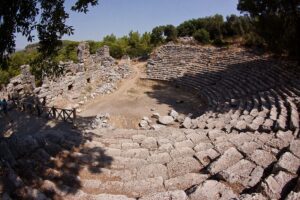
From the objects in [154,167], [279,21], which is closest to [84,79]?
[279,21]

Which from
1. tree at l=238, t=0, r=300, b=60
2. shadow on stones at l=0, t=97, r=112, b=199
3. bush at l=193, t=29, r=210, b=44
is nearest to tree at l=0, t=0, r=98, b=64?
shadow on stones at l=0, t=97, r=112, b=199

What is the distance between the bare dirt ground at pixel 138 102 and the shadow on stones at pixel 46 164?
6823 mm

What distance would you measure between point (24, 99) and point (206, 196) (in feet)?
48.1

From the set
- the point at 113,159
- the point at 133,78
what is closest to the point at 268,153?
the point at 113,159

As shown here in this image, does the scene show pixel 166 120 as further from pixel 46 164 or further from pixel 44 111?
pixel 46 164

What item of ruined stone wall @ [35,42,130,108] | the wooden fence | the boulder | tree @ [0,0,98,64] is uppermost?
tree @ [0,0,98,64]

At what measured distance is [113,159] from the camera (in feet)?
24.4

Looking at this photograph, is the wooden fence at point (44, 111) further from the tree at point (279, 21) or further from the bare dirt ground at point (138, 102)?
the tree at point (279, 21)

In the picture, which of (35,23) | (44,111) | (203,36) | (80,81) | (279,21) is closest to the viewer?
(35,23)

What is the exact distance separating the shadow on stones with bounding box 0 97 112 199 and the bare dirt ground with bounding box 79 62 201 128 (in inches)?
269

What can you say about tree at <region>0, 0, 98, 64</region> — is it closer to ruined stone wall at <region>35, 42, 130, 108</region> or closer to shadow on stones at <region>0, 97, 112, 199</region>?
shadow on stones at <region>0, 97, 112, 199</region>

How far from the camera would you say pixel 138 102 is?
1858 centimetres

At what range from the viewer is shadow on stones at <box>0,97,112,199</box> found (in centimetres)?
575

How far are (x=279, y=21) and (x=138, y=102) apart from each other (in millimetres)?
10463
